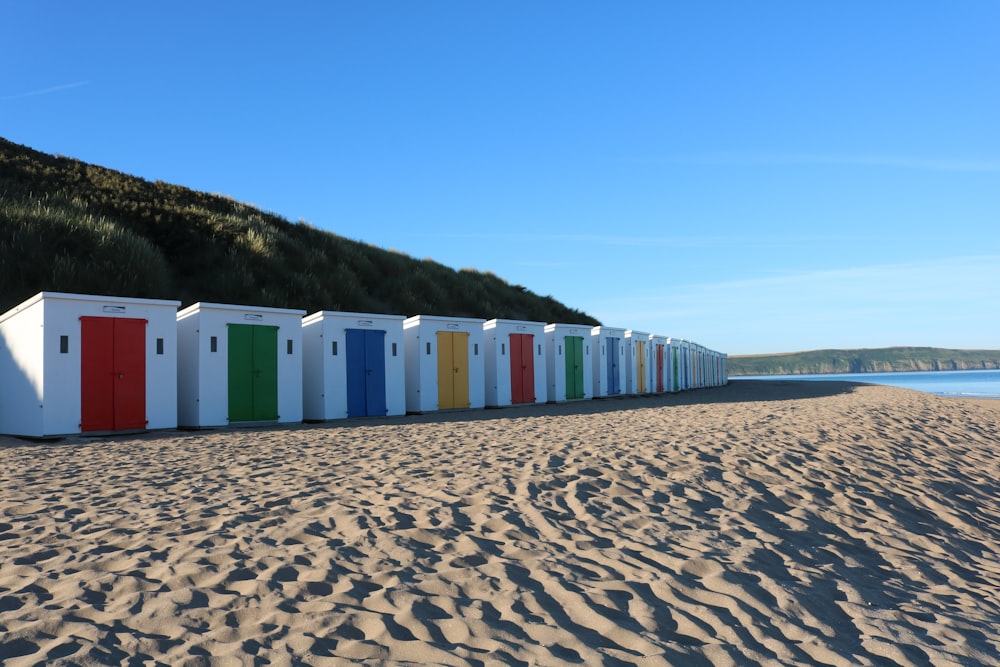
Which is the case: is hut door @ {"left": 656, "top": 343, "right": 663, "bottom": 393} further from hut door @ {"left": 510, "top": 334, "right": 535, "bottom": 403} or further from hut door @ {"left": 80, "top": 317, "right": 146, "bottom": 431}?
Answer: hut door @ {"left": 80, "top": 317, "right": 146, "bottom": 431}

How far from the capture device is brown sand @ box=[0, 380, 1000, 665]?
10.2 ft

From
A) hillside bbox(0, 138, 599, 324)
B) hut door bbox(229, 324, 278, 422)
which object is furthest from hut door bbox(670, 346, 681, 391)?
hut door bbox(229, 324, 278, 422)

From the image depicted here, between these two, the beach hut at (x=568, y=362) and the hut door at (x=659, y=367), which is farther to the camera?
the hut door at (x=659, y=367)

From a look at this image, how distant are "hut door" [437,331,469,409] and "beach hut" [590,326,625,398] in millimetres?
6079

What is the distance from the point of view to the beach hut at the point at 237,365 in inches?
491

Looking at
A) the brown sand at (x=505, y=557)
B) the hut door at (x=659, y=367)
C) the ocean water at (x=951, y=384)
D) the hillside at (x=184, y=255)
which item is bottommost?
the ocean water at (x=951, y=384)

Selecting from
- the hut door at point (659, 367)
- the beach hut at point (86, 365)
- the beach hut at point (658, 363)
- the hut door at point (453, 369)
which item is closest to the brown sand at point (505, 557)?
the beach hut at point (86, 365)

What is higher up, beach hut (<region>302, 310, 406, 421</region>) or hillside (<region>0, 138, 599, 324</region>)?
hillside (<region>0, 138, 599, 324</region>)

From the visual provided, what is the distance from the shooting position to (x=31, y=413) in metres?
10.9

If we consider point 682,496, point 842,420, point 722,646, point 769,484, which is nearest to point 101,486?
point 682,496

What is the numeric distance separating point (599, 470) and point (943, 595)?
3220 mm

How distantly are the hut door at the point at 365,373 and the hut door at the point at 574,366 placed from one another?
6.74 meters

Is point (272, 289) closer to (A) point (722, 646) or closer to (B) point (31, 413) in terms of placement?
(B) point (31, 413)

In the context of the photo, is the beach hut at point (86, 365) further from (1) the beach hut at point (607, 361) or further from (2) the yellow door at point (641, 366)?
(2) the yellow door at point (641, 366)
